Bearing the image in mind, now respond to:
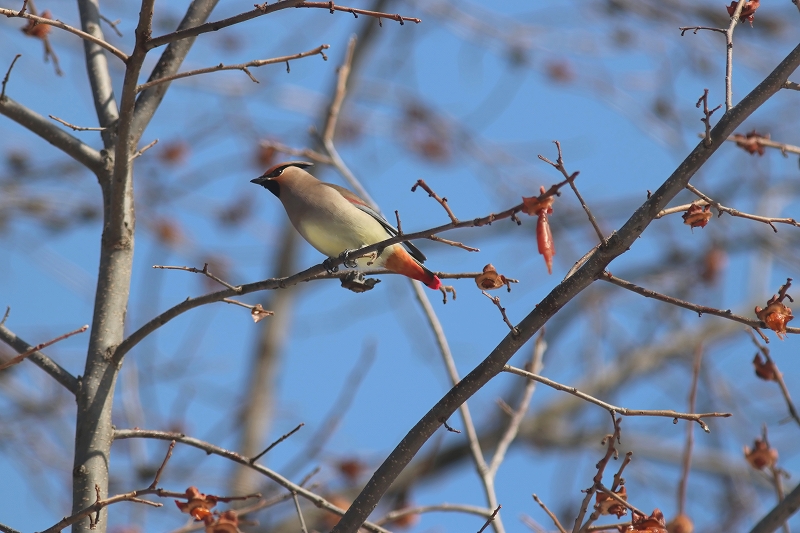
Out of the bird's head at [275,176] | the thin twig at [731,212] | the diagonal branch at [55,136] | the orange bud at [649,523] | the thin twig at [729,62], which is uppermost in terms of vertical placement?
the bird's head at [275,176]

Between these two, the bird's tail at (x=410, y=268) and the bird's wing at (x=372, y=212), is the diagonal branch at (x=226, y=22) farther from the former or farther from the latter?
the bird's wing at (x=372, y=212)

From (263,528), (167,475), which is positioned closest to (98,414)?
(167,475)

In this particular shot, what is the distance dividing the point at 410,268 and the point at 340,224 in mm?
437

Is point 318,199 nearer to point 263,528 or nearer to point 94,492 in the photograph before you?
point 94,492

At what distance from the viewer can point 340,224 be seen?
355 centimetres

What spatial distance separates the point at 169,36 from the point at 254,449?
271 inches

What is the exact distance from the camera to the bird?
11.2 ft

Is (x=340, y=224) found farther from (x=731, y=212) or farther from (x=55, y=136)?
(x=731, y=212)

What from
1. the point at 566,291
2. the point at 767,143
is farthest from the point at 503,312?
the point at 767,143

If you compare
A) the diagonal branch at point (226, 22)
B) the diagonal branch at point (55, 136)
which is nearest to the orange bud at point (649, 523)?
the diagonal branch at point (226, 22)

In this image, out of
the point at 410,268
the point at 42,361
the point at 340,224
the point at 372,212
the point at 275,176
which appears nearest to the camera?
the point at 42,361

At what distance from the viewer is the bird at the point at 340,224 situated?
134 inches

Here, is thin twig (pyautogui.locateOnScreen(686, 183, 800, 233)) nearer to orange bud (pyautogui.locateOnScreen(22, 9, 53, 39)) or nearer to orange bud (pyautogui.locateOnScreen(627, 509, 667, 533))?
orange bud (pyautogui.locateOnScreen(627, 509, 667, 533))

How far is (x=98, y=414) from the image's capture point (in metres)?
2.48
